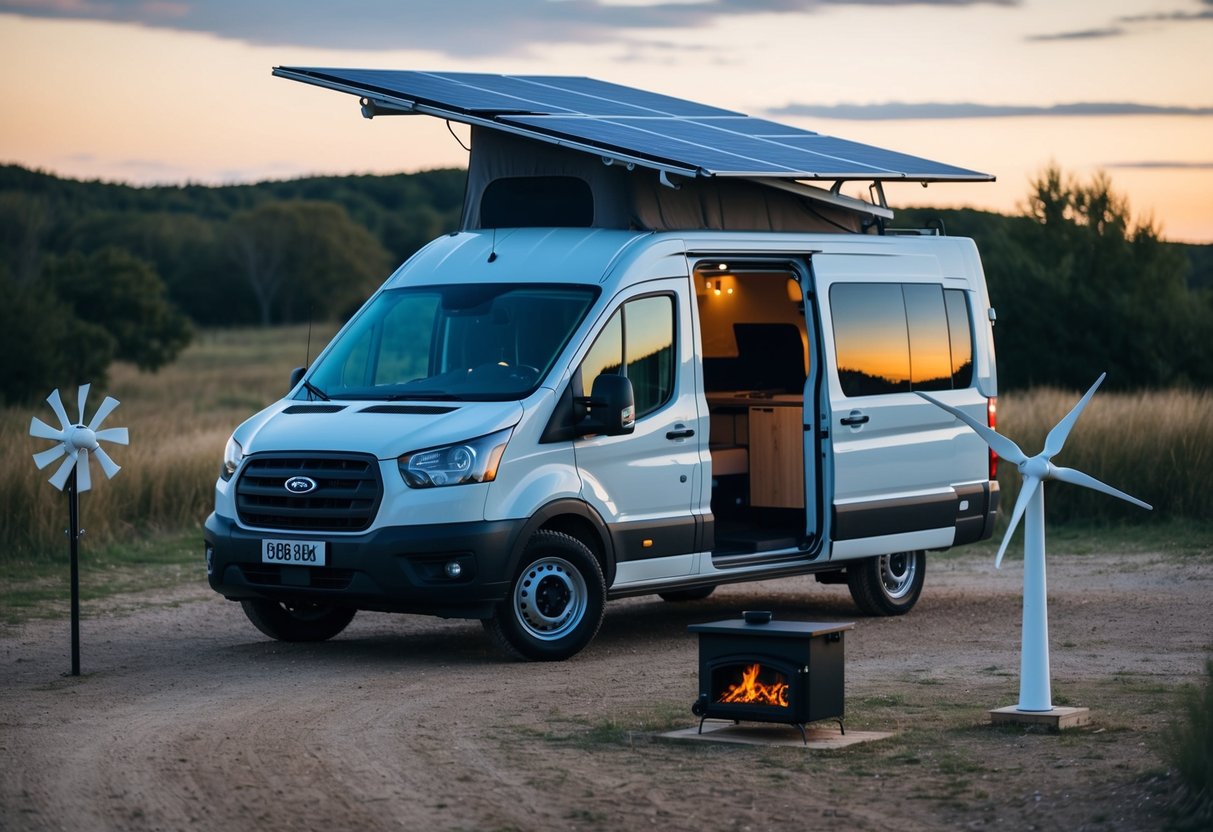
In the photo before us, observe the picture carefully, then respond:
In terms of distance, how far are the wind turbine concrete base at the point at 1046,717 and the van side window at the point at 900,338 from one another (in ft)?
14.5

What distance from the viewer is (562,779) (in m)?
7.63

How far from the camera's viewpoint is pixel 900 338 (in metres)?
13.6

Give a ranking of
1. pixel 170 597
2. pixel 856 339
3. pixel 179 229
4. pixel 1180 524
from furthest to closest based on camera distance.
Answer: pixel 179 229 → pixel 1180 524 → pixel 170 597 → pixel 856 339

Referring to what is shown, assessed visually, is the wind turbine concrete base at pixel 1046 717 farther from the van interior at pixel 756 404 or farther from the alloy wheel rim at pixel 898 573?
the alloy wheel rim at pixel 898 573

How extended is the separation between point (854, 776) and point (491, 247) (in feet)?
17.9

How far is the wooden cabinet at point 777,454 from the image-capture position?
13.3 m

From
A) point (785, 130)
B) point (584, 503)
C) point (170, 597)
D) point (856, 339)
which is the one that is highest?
point (785, 130)

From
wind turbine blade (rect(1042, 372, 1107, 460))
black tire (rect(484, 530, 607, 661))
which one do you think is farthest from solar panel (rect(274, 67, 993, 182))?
wind turbine blade (rect(1042, 372, 1107, 460))

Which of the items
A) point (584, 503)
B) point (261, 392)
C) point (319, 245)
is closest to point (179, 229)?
point (319, 245)

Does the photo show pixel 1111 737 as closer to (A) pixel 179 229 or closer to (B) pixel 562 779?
(B) pixel 562 779

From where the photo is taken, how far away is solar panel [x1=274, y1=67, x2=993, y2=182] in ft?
39.1

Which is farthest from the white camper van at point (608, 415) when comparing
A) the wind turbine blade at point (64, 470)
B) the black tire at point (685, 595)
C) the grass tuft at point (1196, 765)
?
the grass tuft at point (1196, 765)

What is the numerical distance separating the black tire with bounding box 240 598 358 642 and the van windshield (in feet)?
4.61

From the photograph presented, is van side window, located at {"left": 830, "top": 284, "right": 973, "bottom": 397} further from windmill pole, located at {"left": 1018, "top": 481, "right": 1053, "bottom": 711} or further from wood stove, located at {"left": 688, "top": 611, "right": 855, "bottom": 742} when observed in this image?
wood stove, located at {"left": 688, "top": 611, "right": 855, "bottom": 742}
